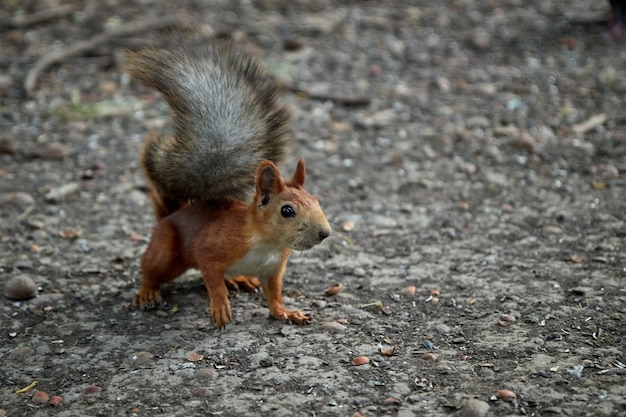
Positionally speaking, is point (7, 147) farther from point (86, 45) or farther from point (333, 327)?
point (333, 327)

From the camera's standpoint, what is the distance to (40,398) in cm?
268

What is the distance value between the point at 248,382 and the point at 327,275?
36.7 inches

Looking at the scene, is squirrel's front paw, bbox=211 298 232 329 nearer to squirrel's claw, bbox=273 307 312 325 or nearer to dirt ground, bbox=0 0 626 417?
dirt ground, bbox=0 0 626 417

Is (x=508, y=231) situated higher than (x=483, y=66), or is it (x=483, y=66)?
(x=483, y=66)

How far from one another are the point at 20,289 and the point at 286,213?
3.77 feet

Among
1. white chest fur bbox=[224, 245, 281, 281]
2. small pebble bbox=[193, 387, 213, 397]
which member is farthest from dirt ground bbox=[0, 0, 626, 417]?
white chest fur bbox=[224, 245, 281, 281]

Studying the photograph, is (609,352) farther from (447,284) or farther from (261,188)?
(261,188)

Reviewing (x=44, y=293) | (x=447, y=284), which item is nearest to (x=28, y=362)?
(x=44, y=293)

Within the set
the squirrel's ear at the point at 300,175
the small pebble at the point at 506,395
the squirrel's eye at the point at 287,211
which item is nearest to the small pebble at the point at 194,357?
the squirrel's eye at the point at 287,211

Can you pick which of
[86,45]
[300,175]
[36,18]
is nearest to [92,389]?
[300,175]

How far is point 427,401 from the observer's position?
260 cm

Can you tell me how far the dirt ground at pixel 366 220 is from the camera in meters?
2.72

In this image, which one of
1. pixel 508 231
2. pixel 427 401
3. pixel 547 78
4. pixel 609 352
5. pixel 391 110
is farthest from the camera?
pixel 547 78

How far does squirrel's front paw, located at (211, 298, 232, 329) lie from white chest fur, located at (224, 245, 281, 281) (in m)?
0.11
